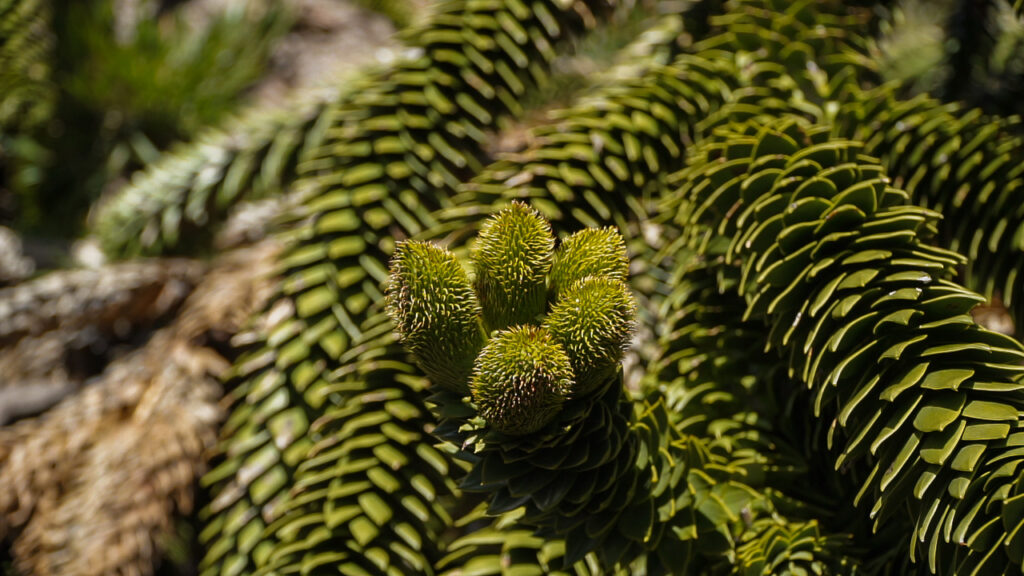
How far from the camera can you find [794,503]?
3.14 feet

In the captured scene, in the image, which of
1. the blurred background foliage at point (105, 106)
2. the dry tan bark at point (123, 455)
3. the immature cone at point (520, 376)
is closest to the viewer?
the immature cone at point (520, 376)

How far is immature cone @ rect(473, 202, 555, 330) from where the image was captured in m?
0.76

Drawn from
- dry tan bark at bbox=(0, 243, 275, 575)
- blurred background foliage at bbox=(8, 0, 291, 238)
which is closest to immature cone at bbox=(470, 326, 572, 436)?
dry tan bark at bbox=(0, 243, 275, 575)

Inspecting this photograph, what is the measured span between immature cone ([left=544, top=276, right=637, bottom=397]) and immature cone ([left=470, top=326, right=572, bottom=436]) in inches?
0.7

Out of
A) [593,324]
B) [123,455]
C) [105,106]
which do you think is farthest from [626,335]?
[105,106]

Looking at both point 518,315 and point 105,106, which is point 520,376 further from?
point 105,106

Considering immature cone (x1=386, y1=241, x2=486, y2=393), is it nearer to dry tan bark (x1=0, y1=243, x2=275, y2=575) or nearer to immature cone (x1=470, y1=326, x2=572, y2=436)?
immature cone (x1=470, y1=326, x2=572, y2=436)

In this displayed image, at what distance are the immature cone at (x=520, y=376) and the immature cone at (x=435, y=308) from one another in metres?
0.05

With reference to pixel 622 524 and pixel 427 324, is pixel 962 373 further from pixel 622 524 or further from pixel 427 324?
pixel 427 324

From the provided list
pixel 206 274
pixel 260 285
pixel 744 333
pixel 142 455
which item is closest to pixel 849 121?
pixel 744 333

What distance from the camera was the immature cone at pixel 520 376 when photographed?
0.68 m

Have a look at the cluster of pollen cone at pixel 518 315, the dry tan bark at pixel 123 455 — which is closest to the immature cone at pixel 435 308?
the cluster of pollen cone at pixel 518 315

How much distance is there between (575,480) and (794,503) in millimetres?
327

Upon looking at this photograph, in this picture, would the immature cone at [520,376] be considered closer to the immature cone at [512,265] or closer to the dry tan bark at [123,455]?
the immature cone at [512,265]
